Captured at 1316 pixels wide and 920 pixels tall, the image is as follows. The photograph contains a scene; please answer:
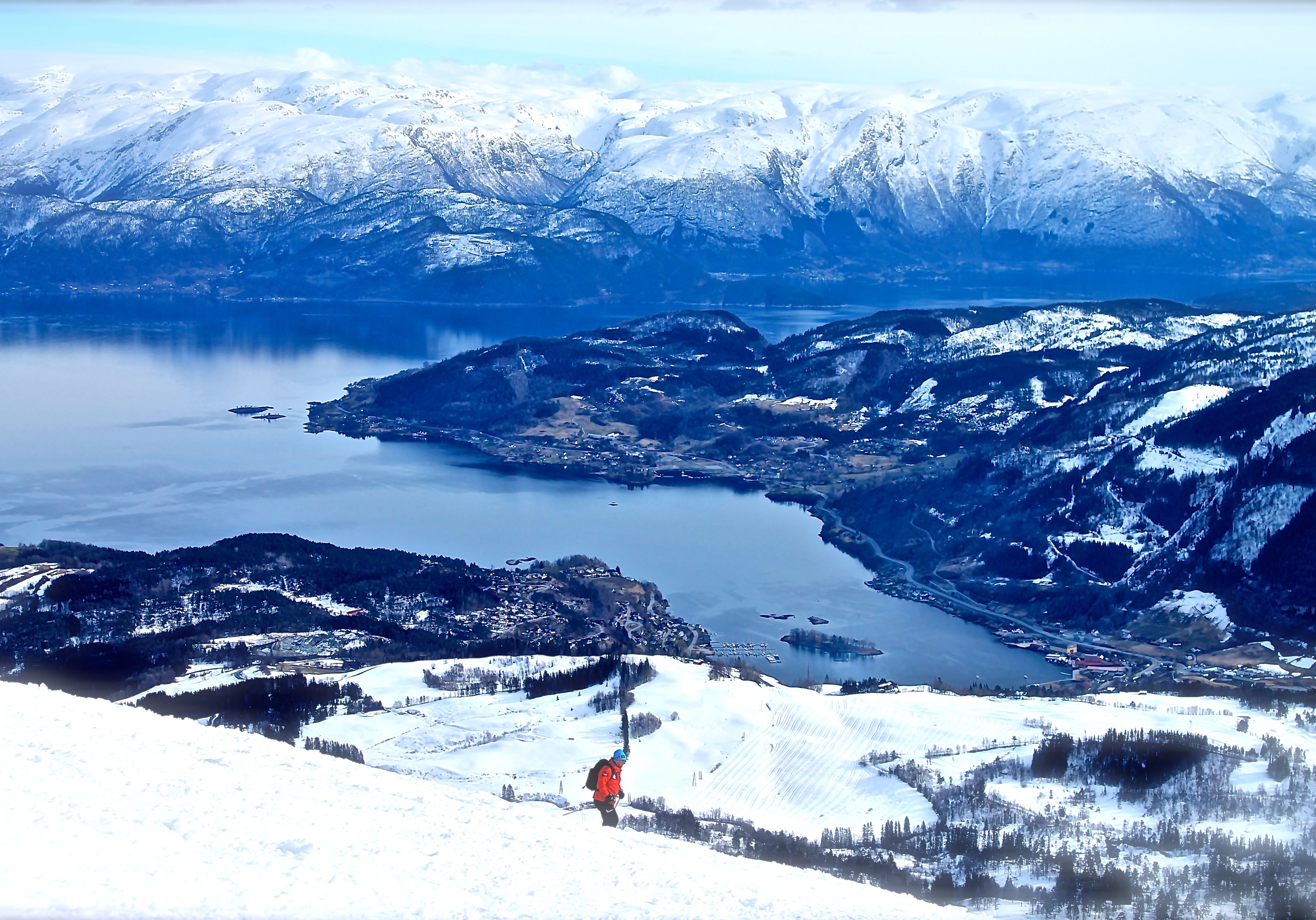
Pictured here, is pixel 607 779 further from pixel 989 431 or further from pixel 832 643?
pixel 989 431

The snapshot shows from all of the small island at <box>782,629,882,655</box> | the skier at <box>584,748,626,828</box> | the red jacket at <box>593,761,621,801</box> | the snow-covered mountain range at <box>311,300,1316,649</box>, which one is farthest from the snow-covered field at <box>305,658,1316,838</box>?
the snow-covered mountain range at <box>311,300,1316,649</box>

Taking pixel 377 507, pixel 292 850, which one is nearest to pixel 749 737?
pixel 292 850

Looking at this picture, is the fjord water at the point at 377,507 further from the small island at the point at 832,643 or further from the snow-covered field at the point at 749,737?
the snow-covered field at the point at 749,737

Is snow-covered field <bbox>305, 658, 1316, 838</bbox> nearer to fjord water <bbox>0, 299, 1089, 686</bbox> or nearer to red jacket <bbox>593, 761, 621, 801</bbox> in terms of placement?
fjord water <bbox>0, 299, 1089, 686</bbox>

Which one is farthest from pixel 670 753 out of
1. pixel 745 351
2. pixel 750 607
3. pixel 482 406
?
pixel 745 351

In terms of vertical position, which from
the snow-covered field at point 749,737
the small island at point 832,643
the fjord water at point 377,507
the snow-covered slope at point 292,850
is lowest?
the fjord water at point 377,507

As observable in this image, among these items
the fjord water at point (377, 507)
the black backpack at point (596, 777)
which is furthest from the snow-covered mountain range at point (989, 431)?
the black backpack at point (596, 777)
